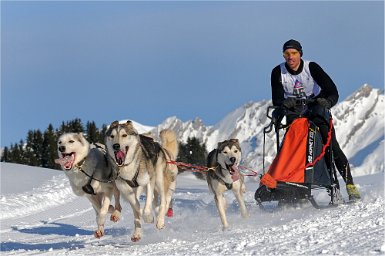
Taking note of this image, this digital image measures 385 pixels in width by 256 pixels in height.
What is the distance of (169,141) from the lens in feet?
28.5

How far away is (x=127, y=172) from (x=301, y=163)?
6.14 ft

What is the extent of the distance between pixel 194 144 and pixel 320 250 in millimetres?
49825

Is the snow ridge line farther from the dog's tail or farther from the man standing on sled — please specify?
the man standing on sled

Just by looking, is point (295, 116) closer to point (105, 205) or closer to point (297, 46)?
point (297, 46)

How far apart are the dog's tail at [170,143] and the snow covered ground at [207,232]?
3.14ft

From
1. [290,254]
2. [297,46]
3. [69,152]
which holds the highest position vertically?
[297,46]

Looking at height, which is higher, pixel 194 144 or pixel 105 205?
pixel 194 144

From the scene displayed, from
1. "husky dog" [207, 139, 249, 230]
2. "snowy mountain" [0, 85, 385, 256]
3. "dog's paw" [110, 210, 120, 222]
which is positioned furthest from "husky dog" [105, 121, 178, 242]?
"husky dog" [207, 139, 249, 230]

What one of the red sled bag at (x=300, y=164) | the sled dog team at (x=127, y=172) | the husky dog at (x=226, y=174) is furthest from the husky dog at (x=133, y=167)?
the red sled bag at (x=300, y=164)

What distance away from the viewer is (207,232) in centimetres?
714

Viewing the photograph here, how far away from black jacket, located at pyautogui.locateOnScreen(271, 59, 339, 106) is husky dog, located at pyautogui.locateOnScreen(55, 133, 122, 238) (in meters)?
2.12

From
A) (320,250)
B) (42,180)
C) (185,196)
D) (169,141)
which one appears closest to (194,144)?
(42,180)

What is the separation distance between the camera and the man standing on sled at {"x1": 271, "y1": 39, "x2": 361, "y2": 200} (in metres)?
7.06

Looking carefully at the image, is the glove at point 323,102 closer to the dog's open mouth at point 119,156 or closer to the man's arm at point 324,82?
the man's arm at point 324,82
